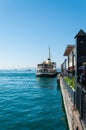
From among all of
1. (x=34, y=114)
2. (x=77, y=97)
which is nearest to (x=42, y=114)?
(x=34, y=114)

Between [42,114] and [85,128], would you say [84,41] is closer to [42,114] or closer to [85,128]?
[85,128]

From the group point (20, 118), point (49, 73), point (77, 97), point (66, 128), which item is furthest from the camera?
point (49, 73)

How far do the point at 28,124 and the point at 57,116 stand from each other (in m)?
3.28

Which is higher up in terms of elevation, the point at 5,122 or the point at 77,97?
the point at 77,97

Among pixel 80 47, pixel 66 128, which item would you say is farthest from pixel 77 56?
pixel 66 128

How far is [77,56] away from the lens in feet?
35.1

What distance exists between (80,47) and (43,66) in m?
82.9

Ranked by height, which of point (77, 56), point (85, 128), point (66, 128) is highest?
point (77, 56)

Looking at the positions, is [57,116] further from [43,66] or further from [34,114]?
[43,66]

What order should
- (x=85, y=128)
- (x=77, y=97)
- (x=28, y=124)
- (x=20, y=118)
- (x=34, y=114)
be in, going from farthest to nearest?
(x=34, y=114), (x=20, y=118), (x=28, y=124), (x=77, y=97), (x=85, y=128)

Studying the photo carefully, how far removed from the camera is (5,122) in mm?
17047

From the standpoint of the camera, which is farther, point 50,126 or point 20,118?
point 20,118

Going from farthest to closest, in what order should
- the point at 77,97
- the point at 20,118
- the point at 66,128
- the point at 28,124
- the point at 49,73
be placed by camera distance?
the point at 49,73, the point at 20,118, the point at 28,124, the point at 66,128, the point at 77,97

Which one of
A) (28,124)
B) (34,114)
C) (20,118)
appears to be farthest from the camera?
(34,114)
